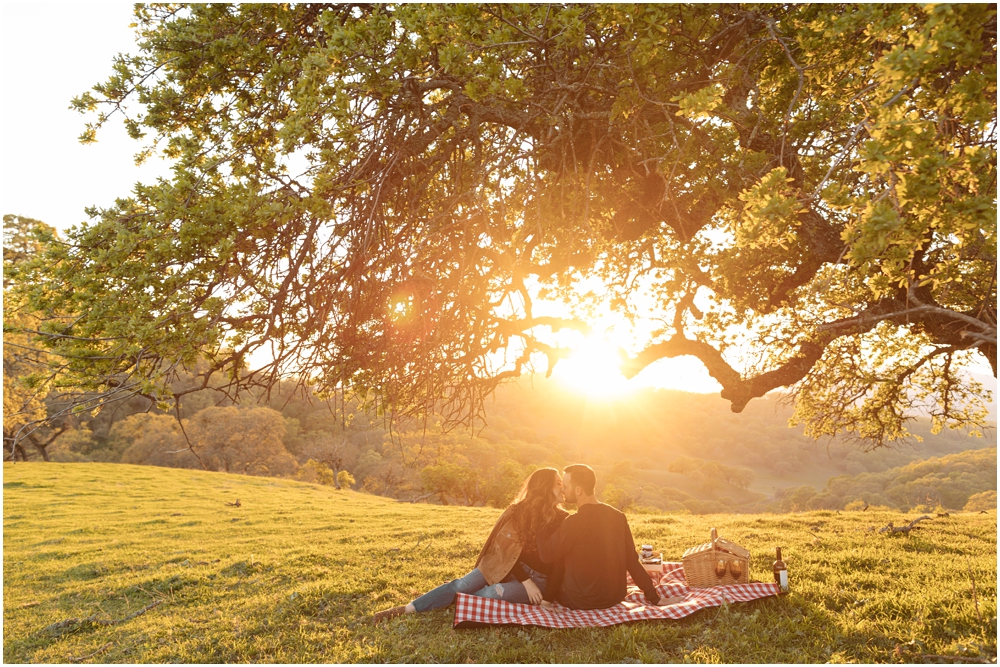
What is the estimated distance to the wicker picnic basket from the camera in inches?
244

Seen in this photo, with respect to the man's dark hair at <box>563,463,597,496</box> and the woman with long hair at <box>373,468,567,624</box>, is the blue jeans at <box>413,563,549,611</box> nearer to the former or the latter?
the woman with long hair at <box>373,468,567,624</box>

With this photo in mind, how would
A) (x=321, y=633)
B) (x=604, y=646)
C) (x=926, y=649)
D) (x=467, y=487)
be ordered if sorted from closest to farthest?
1. (x=926, y=649)
2. (x=604, y=646)
3. (x=321, y=633)
4. (x=467, y=487)

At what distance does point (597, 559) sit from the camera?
18.7 feet

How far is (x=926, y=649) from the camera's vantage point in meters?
4.52

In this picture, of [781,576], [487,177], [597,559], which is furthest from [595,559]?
[487,177]

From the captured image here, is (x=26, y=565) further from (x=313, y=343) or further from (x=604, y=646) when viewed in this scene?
(x=604, y=646)

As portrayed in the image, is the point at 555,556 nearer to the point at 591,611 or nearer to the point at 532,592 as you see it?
the point at 532,592

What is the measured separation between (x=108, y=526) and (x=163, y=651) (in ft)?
45.1

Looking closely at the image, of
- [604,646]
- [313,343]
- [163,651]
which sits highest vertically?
[313,343]

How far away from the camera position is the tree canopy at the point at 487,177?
435 centimetres

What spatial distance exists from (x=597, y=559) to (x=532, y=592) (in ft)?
2.68

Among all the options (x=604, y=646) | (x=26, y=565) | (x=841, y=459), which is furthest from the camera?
(x=841, y=459)

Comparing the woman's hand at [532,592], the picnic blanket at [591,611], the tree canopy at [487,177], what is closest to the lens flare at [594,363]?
the tree canopy at [487,177]

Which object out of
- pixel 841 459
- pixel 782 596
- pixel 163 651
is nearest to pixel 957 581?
pixel 782 596
